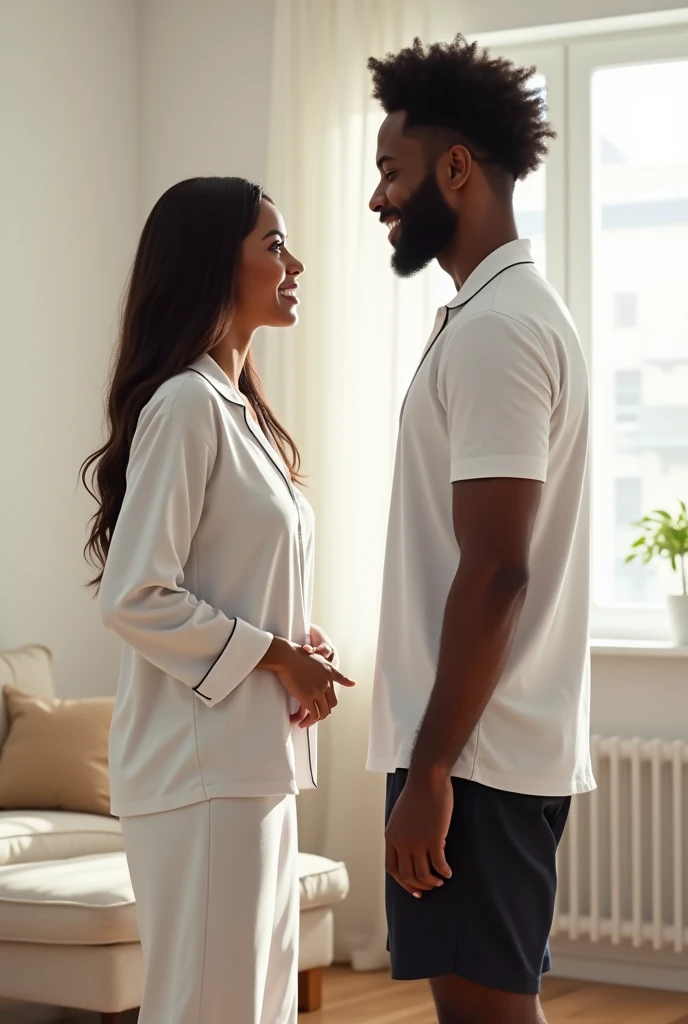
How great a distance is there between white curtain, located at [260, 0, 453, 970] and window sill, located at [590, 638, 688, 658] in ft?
2.28

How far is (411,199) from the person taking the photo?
5.14 feet

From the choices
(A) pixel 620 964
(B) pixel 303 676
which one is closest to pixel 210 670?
(B) pixel 303 676

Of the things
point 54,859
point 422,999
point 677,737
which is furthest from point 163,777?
point 677,737

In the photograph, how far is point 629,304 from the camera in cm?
395

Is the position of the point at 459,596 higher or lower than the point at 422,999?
higher

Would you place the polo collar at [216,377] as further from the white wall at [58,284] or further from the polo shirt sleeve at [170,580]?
the white wall at [58,284]

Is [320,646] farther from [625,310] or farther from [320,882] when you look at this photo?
[625,310]

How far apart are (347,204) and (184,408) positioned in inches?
96.1

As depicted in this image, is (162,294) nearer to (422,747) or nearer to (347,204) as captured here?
(422,747)

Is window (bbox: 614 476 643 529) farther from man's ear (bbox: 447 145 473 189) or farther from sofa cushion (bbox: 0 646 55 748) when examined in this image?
man's ear (bbox: 447 145 473 189)

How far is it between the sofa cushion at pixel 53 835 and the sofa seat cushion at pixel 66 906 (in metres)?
0.12

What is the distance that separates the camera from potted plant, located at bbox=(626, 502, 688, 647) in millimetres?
3639

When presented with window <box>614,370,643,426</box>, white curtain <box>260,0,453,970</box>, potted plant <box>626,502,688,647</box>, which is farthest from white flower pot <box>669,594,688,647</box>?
white curtain <box>260,0,453,970</box>

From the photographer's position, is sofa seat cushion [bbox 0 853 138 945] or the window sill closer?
sofa seat cushion [bbox 0 853 138 945]
